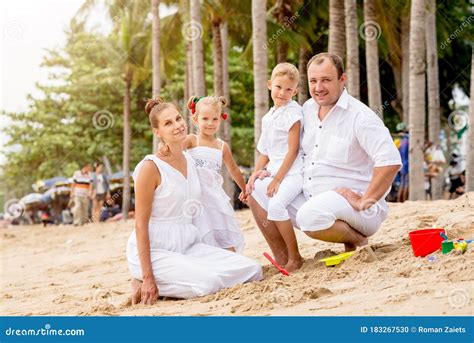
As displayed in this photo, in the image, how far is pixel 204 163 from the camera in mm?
6973

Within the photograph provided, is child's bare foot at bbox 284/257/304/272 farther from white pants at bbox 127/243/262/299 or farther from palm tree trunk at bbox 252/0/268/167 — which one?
palm tree trunk at bbox 252/0/268/167

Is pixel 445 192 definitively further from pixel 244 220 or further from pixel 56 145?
pixel 56 145

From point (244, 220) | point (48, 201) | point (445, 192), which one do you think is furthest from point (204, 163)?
point (48, 201)

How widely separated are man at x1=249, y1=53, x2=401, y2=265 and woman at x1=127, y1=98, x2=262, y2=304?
735 millimetres

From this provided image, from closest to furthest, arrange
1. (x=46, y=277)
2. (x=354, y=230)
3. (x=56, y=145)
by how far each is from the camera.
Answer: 1. (x=354, y=230)
2. (x=46, y=277)
3. (x=56, y=145)

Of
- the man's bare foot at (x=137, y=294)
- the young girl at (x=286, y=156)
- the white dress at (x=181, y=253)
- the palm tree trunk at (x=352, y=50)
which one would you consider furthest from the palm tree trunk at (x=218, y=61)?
the man's bare foot at (x=137, y=294)

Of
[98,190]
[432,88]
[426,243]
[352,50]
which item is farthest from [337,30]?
[426,243]

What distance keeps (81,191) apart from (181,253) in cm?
1514

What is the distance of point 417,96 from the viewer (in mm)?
13359

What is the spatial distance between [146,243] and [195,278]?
46 cm

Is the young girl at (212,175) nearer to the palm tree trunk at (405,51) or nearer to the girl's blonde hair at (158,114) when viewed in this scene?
the girl's blonde hair at (158,114)

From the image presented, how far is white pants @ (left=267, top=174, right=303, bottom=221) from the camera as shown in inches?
259

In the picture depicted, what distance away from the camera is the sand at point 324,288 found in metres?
4.81
